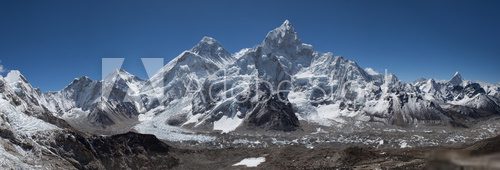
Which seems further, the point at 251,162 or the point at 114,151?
the point at 251,162

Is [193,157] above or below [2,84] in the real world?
below

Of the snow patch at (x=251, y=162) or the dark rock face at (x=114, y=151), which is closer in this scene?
the dark rock face at (x=114, y=151)

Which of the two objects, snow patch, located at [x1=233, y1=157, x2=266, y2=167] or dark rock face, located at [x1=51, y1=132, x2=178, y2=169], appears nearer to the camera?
dark rock face, located at [x1=51, y1=132, x2=178, y2=169]

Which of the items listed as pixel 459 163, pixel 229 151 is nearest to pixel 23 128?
pixel 229 151

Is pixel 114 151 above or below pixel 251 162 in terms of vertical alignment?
above

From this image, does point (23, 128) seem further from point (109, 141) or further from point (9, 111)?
point (109, 141)

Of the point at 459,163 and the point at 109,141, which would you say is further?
the point at 109,141

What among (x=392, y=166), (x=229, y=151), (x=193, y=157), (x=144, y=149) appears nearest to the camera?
(x=392, y=166)

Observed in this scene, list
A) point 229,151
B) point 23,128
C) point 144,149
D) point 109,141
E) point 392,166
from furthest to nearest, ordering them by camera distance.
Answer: point 229,151
point 144,149
point 109,141
point 23,128
point 392,166
